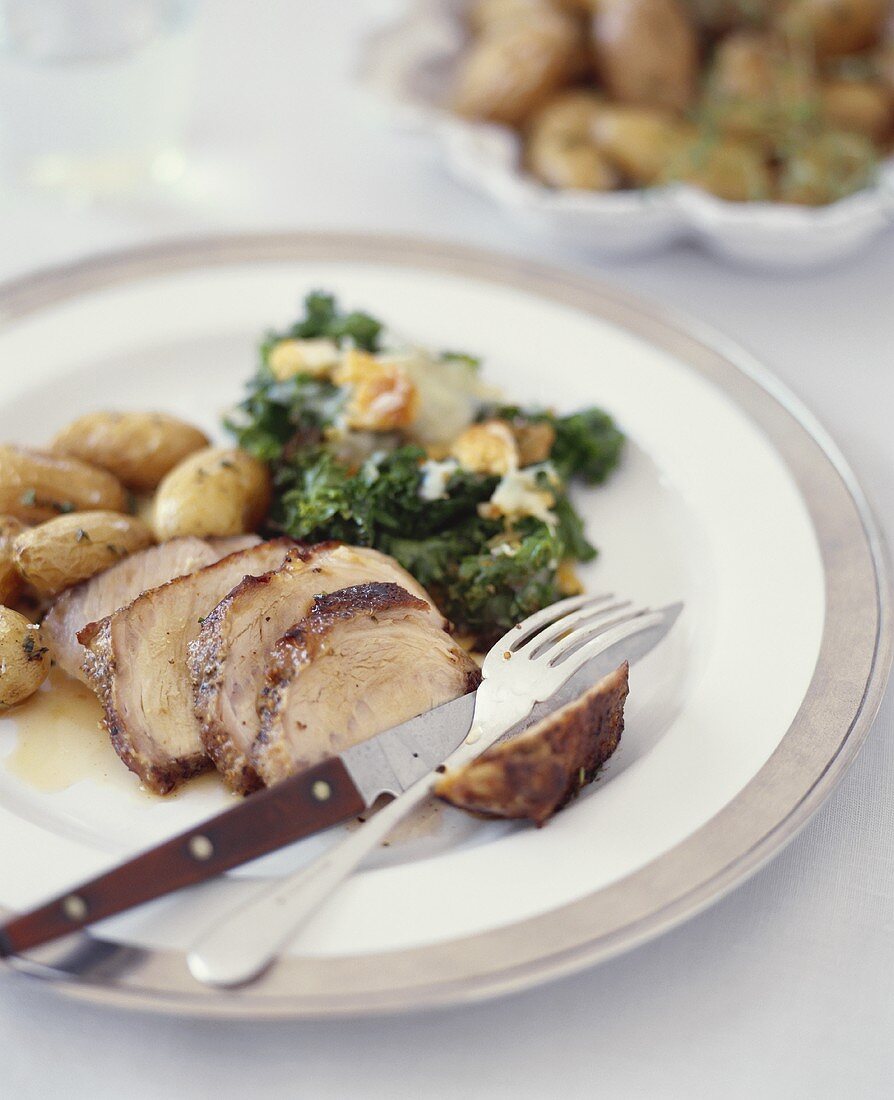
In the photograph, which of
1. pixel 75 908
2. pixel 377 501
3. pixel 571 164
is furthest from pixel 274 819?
pixel 571 164

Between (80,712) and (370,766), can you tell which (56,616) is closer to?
(80,712)

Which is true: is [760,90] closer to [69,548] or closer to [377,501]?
[377,501]

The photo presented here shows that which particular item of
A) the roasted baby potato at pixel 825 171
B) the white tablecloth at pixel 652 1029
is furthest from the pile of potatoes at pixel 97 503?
the roasted baby potato at pixel 825 171

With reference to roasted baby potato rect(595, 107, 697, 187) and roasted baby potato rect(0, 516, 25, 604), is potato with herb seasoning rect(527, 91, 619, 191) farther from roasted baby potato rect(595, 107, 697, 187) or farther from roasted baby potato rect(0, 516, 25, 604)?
roasted baby potato rect(0, 516, 25, 604)

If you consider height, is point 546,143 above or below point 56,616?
above

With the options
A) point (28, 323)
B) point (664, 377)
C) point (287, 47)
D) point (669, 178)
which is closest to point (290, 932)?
point (664, 377)
